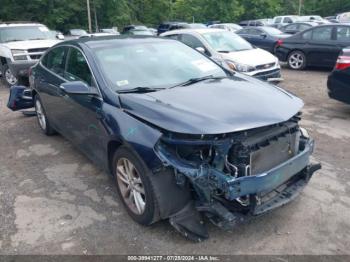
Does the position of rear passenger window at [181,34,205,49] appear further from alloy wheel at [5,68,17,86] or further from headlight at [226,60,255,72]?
alloy wheel at [5,68,17,86]

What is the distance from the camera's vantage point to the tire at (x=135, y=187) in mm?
A: 3205

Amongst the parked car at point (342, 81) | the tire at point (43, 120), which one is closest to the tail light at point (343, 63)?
the parked car at point (342, 81)

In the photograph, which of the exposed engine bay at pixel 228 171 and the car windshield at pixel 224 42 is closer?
the exposed engine bay at pixel 228 171

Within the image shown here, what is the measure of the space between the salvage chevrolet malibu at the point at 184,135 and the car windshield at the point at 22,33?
302 inches

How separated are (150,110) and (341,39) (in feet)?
32.8

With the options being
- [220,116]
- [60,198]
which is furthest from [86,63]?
[220,116]

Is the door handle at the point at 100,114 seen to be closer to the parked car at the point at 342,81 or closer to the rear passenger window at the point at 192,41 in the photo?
the parked car at the point at 342,81

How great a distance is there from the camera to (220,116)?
3123 mm

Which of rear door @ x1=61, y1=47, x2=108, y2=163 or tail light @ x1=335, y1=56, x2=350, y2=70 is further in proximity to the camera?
tail light @ x1=335, y1=56, x2=350, y2=70

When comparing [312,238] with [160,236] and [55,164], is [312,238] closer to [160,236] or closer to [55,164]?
[160,236]

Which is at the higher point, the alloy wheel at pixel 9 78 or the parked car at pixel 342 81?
the parked car at pixel 342 81

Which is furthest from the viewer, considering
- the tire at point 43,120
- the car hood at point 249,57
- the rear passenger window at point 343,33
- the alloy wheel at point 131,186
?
the rear passenger window at point 343,33

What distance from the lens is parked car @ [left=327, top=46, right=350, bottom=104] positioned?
21.5ft

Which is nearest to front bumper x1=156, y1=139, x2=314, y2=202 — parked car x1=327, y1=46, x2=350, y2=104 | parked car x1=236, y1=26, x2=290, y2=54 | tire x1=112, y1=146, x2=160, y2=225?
tire x1=112, y1=146, x2=160, y2=225
